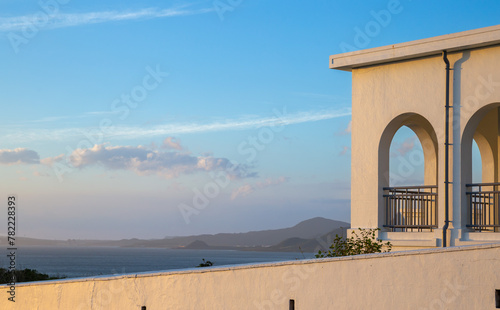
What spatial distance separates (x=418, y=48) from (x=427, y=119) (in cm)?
136

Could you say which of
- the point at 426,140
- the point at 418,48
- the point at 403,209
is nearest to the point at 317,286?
the point at 403,209

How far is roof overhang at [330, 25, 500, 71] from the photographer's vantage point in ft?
40.3

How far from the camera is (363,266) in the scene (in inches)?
368

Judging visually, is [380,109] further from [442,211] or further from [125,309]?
[125,309]

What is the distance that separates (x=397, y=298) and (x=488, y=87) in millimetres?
5217

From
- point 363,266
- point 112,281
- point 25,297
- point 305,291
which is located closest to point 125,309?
point 112,281

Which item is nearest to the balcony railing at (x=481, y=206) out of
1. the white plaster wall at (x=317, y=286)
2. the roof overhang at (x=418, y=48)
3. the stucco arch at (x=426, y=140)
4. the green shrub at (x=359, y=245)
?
the stucco arch at (x=426, y=140)

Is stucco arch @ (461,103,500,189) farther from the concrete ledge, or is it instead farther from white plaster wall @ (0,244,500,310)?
white plaster wall @ (0,244,500,310)

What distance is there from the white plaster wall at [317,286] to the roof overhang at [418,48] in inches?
204

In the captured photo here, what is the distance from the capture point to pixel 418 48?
43.1 feet

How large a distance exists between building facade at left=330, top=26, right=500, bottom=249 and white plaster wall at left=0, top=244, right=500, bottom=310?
3.82 m

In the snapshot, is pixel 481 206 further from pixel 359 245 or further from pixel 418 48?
pixel 418 48

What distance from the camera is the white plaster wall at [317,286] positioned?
8.31 m

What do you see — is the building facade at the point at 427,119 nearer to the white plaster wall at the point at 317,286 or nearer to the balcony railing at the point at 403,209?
the balcony railing at the point at 403,209
